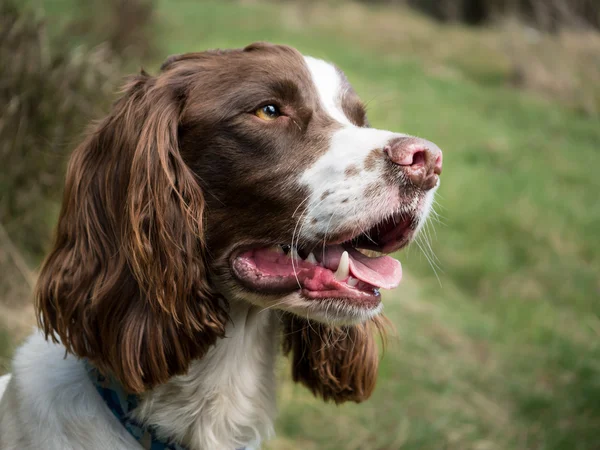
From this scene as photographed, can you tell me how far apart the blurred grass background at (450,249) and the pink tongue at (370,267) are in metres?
0.29

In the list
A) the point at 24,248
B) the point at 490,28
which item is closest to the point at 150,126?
the point at 24,248

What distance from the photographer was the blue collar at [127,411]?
2248 mm

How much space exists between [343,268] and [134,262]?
63 centimetres

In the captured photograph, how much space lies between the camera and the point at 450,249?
6.70 m

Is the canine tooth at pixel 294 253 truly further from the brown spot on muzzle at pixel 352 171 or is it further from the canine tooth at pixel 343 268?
→ the brown spot on muzzle at pixel 352 171

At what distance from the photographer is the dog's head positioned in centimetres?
213

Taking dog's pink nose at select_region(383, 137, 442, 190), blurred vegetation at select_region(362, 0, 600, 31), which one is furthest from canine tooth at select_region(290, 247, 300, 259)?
blurred vegetation at select_region(362, 0, 600, 31)

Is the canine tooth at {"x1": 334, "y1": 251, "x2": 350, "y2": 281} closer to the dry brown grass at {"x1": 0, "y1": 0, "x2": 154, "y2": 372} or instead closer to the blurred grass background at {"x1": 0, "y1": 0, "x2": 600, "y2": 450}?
the blurred grass background at {"x1": 0, "y1": 0, "x2": 600, "y2": 450}

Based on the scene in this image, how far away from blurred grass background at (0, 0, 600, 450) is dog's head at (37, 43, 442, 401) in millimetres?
452

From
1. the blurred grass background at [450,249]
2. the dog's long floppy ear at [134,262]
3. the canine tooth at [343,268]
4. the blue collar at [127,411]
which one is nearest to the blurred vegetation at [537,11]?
the blurred grass background at [450,249]

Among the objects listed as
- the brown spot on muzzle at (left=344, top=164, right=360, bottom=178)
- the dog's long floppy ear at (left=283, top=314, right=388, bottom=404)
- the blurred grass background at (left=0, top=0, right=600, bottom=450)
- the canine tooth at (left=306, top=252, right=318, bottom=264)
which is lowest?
the blurred grass background at (left=0, top=0, right=600, bottom=450)

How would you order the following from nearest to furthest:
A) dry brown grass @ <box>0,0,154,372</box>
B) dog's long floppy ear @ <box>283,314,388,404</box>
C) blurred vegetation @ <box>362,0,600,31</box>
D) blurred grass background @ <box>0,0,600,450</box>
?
dog's long floppy ear @ <box>283,314,388,404</box>
blurred grass background @ <box>0,0,600,450</box>
dry brown grass @ <box>0,0,154,372</box>
blurred vegetation @ <box>362,0,600,31</box>

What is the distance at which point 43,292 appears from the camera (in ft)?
7.15

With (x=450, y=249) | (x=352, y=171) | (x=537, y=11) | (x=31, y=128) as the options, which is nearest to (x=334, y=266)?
(x=352, y=171)
